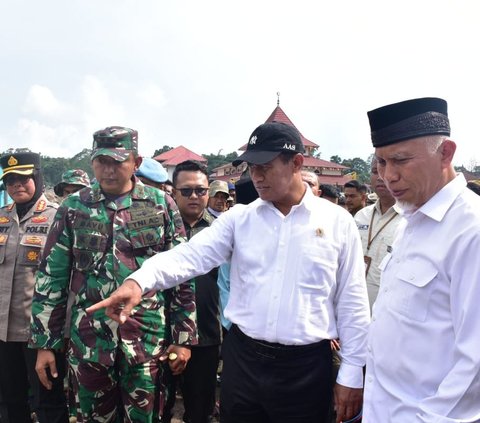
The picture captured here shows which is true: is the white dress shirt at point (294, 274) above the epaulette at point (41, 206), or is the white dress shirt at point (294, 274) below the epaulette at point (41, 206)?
below

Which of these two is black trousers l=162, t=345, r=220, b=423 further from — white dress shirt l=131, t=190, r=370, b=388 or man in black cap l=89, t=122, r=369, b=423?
white dress shirt l=131, t=190, r=370, b=388

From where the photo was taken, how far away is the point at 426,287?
1.41 m

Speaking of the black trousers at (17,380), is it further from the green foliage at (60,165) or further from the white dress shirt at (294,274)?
the green foliage at (60,165)

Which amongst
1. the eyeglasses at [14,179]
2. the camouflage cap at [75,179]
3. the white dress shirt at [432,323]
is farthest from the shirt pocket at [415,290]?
the camouflage cap at [75,179]

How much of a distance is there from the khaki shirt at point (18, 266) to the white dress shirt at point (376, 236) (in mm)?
2603

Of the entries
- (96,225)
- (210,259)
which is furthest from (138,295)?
(96,225)

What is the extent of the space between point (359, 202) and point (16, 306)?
462 centimetres

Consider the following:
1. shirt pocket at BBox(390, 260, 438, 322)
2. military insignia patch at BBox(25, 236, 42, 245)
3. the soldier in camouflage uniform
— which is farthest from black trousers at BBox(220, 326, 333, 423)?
military insignia patch at BBox(25, 236, 42, 245)

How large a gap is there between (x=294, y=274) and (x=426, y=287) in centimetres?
72

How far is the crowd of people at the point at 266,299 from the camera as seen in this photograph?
1.42m

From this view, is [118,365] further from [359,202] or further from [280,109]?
[280,109]

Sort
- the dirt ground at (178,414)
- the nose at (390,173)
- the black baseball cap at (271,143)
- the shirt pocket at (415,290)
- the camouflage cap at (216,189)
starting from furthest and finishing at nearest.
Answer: the camouflage cap at (216,189), the dirt ground at (178,414), the black baseball cap at (271,143), the nose at (390,173), the shirt pocket at (415,290)

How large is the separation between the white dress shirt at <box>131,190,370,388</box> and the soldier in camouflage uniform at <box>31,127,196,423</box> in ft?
1.49

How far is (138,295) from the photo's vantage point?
1753 mm
